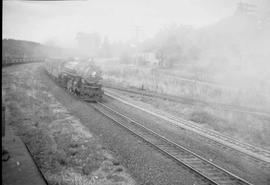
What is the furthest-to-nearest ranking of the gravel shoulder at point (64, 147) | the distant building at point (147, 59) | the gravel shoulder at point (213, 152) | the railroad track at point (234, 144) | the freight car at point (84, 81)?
the distant building at point (147, 59) → the freight car at point (84, 81) → the railroad track at point (234, 144) → the gravel shoulder at point (213, 152) → the gravel shoulder at point (64, 147)

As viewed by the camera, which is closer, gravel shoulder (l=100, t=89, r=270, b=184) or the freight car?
gravel shoulder (l=100, t=89, r=270, b=184)

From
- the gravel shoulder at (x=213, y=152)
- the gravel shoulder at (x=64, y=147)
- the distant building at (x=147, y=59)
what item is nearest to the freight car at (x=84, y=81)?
the gravel shoulder at (x=64, y=147)

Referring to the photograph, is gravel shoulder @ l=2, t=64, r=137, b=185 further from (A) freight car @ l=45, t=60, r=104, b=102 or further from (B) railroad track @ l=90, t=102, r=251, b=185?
(A) freight car @ l=45, t=60, r=104, b=102

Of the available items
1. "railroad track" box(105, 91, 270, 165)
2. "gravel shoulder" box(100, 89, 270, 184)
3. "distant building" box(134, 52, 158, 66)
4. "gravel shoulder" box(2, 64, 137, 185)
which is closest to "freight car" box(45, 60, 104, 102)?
"gravel shoulder" box(2, 64, 137, 185)

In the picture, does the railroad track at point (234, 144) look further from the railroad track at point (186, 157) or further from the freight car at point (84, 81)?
the freight car at point (84, 81)

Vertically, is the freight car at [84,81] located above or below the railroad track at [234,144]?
above

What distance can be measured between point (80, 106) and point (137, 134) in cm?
598

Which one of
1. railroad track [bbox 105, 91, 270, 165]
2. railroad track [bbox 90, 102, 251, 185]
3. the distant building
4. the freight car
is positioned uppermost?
the distant building

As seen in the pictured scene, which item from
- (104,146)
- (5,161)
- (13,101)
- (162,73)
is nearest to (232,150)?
(104,146)

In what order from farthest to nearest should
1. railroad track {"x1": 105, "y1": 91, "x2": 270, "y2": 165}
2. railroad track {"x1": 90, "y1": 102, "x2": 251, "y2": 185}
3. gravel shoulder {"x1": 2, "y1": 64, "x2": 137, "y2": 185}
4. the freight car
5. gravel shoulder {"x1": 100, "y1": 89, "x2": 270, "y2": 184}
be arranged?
the freight car, railroad track {"x1": 105, "y1": 91, "x2": 270, "y2": 165}, gravel shoulder {"x1": 100, "y1": 89, "x2": 270, "y2": 184}, railroad track {"x1": 90, "y1": 102, "x2": 251, "y2": 185}, gravel shoulder {"x1": 2, "y1": 64, "x2": 137, "y2": 185}

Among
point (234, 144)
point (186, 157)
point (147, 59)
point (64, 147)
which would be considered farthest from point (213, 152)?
point (147, 59)

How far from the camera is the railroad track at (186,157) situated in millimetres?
6695

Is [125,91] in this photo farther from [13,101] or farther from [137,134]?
[137,134]

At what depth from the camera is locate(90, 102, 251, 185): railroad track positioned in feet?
22.0
